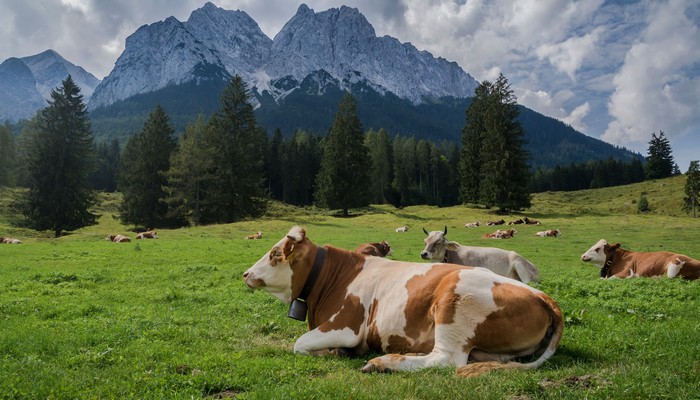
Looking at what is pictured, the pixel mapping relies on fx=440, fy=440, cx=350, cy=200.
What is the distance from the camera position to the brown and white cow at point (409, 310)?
501 centimetres

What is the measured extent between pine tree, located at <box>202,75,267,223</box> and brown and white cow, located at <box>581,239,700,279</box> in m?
41.6

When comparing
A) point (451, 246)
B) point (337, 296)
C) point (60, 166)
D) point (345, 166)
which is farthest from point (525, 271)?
point (345, 166)

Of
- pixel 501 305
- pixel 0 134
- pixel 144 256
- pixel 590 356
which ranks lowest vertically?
pixel 144 256

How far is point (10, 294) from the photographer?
10.7 metres

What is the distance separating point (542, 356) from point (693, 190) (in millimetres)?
76371

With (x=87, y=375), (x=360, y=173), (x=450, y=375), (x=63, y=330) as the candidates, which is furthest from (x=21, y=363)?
(x=360, y=173)

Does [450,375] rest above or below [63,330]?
above

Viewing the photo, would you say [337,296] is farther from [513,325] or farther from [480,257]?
[480,257]

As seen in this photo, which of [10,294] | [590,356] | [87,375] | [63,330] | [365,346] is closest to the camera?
[87,375]

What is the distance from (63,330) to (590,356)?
7.86 meters

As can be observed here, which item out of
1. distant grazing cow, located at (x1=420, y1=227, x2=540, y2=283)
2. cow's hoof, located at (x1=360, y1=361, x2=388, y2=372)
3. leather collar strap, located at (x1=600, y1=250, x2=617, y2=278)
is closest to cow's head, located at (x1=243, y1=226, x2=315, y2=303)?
cow's hoof, located at (x1=360, y1=361, x2=388, y2=372)

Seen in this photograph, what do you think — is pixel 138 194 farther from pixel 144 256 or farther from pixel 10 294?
pixel 10 294

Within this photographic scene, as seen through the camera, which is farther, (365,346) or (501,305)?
(365,346)

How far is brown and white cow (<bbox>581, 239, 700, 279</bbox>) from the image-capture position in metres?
12.5
